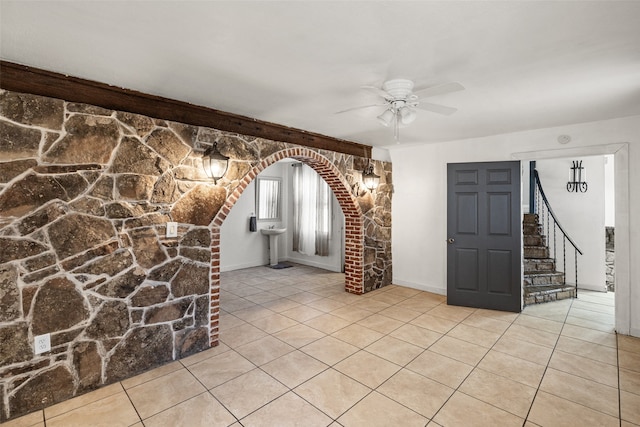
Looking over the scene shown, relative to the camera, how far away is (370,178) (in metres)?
4.83

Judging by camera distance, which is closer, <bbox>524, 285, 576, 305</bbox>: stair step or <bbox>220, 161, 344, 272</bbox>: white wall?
<bbox>524, 285, 576, 305</bbox>: stair step

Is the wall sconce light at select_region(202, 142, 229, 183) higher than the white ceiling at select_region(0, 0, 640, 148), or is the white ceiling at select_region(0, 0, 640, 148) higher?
the white ceiling at select_region(0, 0, 640, 148)

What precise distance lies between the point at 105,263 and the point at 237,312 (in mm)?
2002

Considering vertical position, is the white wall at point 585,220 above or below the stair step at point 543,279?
above

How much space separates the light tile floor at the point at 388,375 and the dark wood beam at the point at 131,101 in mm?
2281

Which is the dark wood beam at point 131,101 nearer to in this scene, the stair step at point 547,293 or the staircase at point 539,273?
the stair step at point 547,293

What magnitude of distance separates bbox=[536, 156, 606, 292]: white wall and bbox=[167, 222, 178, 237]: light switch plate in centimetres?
605

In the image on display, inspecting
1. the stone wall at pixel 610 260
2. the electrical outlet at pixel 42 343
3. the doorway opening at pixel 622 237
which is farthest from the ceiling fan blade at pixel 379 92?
the stone wall at pixel 610 260

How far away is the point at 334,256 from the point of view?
22.4ft

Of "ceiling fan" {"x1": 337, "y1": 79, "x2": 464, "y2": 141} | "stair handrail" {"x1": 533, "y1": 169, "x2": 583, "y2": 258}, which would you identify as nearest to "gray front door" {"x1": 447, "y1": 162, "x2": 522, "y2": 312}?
"stair handrail" {"x1": 533, "y1": 169, "x2": 583, "y2": 258}

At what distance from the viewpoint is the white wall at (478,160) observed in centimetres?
348

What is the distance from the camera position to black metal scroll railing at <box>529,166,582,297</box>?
17.2 ft

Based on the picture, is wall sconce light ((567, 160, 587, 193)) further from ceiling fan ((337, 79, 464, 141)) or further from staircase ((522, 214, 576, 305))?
ceiling fan ((337, 79, 464, 141))

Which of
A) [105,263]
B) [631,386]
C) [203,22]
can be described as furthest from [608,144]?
[105,263]
